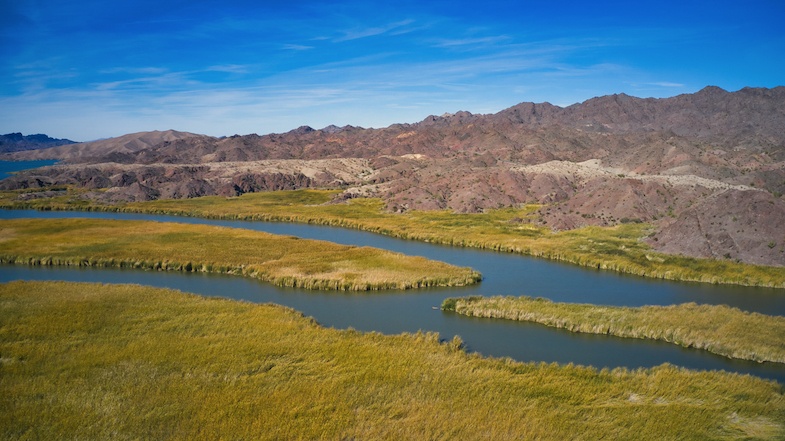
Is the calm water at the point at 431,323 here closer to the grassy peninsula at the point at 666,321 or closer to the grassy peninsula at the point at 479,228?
the grassy peninsula at the point at 666,321

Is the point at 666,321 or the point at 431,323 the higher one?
the point at 666,321

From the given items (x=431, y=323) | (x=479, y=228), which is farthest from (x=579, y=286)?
(x=479, y=228)

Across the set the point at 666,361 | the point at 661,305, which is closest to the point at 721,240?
the point at 661,305

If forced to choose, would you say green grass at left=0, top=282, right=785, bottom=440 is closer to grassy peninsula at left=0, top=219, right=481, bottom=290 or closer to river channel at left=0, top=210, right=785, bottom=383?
river channel at left=0, top=210, right=785, bottom=383

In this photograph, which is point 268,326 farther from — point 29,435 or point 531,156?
point 531,156

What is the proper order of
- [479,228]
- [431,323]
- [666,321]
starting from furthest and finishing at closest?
[479,228]
[431,323]
[666,321]

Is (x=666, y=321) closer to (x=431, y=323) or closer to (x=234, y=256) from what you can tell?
(x=431, y=323)
